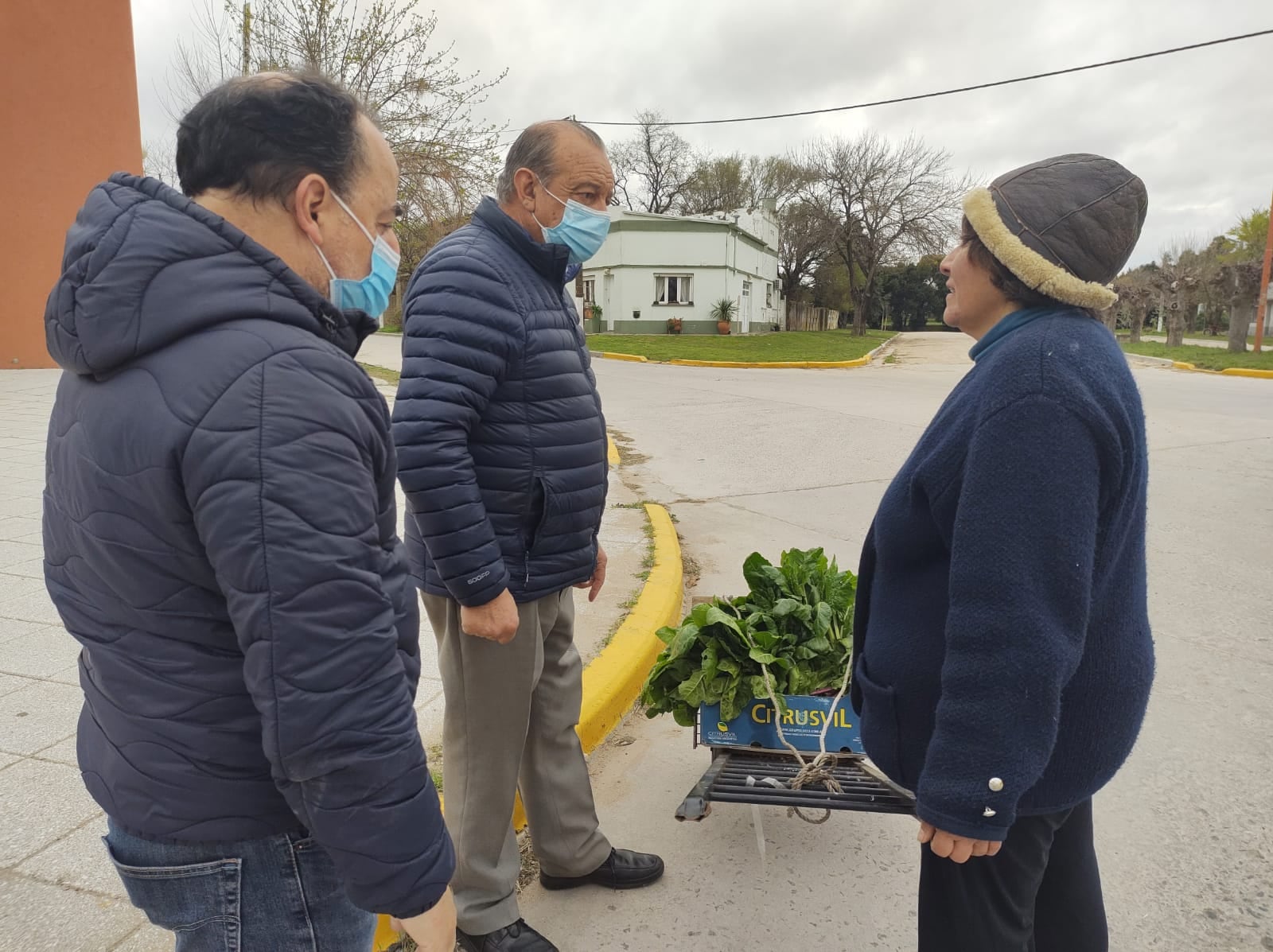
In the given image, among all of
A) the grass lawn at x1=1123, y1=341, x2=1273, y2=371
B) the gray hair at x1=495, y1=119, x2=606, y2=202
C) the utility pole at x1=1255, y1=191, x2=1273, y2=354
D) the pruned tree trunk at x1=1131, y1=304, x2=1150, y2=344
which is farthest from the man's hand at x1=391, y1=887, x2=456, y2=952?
the pruned tree trunk at x1=1131, y1=304, x2=1150, y2=344

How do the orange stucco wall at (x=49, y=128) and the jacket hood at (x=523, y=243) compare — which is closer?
the jacket hood at (x=523, y=243)

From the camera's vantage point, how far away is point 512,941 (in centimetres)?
235

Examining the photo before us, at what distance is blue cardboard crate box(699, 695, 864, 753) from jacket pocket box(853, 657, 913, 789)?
0.97m

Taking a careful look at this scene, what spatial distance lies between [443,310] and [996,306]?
1.25 meters

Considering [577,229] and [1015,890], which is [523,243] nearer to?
[577,229]

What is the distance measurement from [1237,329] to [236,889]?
3640cm

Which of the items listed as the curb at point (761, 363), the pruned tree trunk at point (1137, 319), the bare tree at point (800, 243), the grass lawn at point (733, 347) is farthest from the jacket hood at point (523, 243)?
the bare tree at point (800, 243)

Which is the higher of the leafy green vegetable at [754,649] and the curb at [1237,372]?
the curb at [1237,372]

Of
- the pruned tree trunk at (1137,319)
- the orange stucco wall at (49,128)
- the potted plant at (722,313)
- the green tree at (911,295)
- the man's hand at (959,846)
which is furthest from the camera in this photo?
the green tree at (911,295)

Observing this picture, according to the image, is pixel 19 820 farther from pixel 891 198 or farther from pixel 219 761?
pixel 891 198

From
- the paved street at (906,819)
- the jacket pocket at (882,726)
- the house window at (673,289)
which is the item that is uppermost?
the house window at (673,289)

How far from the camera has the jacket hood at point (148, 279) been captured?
1137mm

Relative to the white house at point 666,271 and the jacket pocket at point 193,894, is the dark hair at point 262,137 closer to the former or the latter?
the jacket pocket at point 193,894

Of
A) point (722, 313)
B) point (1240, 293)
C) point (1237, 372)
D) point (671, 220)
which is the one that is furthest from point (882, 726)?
point (722, 313)
